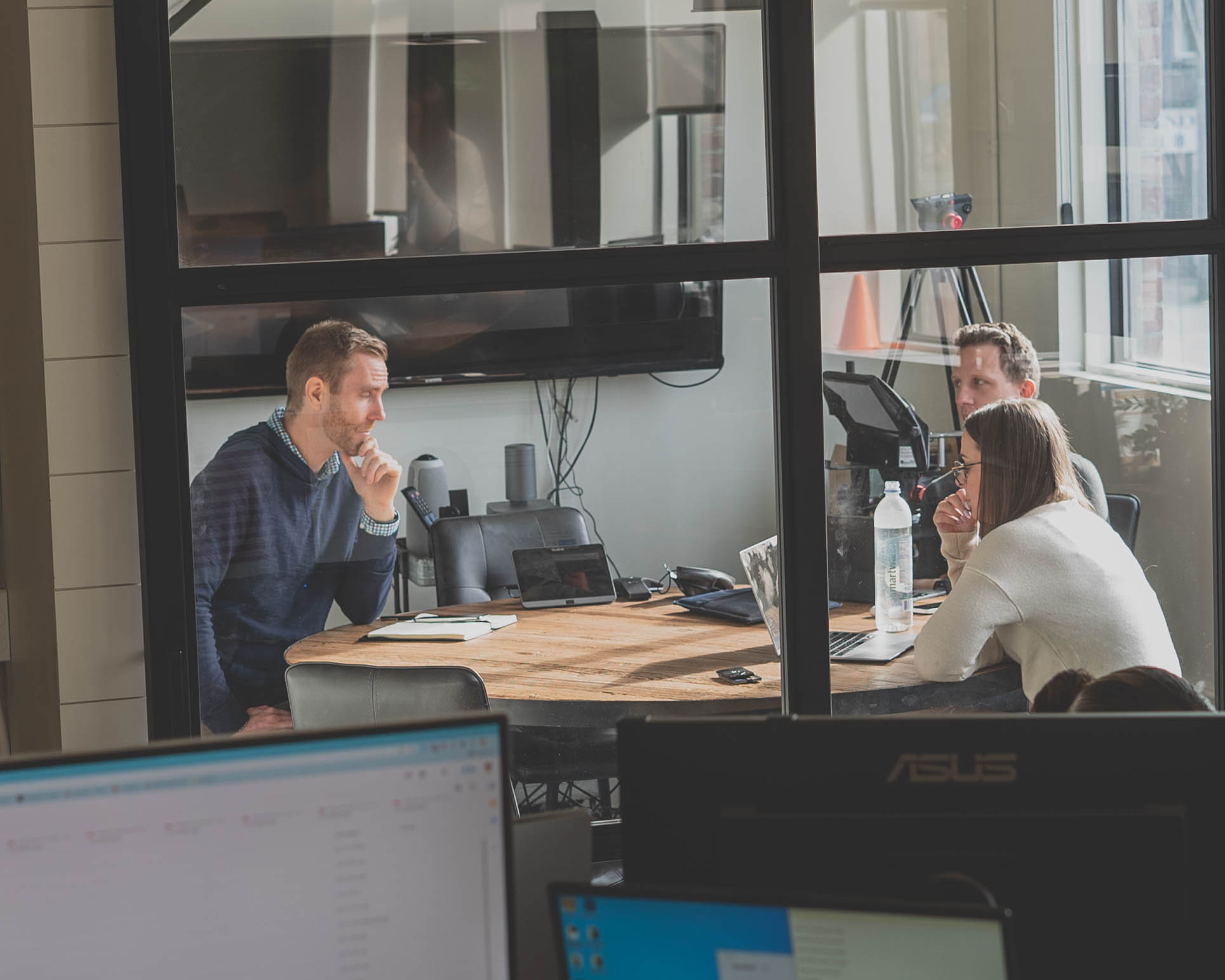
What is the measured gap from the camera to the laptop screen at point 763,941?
69 cm

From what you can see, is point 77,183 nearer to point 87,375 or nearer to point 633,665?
point 87,375

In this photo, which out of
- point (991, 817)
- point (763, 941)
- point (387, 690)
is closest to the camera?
point (763, 941)

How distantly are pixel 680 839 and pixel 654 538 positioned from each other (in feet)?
4.64

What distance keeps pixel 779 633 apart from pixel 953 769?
4.63 ft

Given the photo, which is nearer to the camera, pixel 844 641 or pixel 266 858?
pixel 266 858

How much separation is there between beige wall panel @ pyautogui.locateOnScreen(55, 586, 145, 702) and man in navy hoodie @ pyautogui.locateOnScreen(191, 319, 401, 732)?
116mm

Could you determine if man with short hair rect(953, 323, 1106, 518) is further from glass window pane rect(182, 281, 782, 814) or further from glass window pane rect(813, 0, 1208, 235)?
glass window pane rect(182, 281, 782, 814)

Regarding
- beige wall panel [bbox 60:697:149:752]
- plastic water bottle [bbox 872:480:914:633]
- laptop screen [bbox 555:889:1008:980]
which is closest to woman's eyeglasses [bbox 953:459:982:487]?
plastic water bottle [bbox 872:480:914:633]

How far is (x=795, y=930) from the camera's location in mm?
716

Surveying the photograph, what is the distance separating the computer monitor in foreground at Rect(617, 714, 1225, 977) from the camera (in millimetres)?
832

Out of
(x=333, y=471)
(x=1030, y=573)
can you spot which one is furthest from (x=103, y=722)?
(x=1030, y=573)

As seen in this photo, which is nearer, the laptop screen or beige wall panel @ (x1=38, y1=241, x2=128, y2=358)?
the laptop screen

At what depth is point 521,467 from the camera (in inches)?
88.7

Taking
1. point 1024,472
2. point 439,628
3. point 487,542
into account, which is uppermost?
point 1024,472
